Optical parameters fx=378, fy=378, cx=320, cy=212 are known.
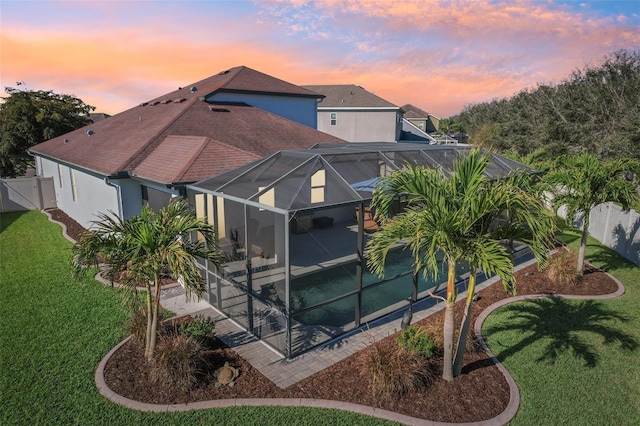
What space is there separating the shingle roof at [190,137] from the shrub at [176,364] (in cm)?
468

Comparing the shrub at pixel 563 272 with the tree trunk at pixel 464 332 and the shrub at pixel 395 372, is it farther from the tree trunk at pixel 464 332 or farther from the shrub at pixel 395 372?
the shrub at pixel 395 372

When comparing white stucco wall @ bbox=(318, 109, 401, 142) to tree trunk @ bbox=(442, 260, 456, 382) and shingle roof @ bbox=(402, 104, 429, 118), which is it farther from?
shingle roof @ bbox=(402, 104, 429, 118)

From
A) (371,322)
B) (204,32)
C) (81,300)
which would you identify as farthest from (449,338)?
(204,32)

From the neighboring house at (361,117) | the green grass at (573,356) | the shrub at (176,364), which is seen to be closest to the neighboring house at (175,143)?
the shrub at (176,364)

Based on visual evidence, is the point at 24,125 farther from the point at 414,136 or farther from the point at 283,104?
the point at 414,136

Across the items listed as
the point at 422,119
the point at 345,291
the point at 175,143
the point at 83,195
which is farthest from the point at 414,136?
the point at 345,291

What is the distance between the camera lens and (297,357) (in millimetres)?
7965

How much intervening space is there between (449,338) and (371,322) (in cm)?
300

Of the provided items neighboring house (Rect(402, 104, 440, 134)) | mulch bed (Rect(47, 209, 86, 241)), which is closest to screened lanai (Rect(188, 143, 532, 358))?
mulch bed (Rect(47, 209, 86, 241))

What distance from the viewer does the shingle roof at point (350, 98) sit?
119 feet

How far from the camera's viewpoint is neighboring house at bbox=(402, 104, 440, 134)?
69.9 meters

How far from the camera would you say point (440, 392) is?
22.2ft

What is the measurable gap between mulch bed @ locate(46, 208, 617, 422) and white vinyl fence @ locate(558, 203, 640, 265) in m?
9.46

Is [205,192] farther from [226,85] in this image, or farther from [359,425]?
[226,85]
